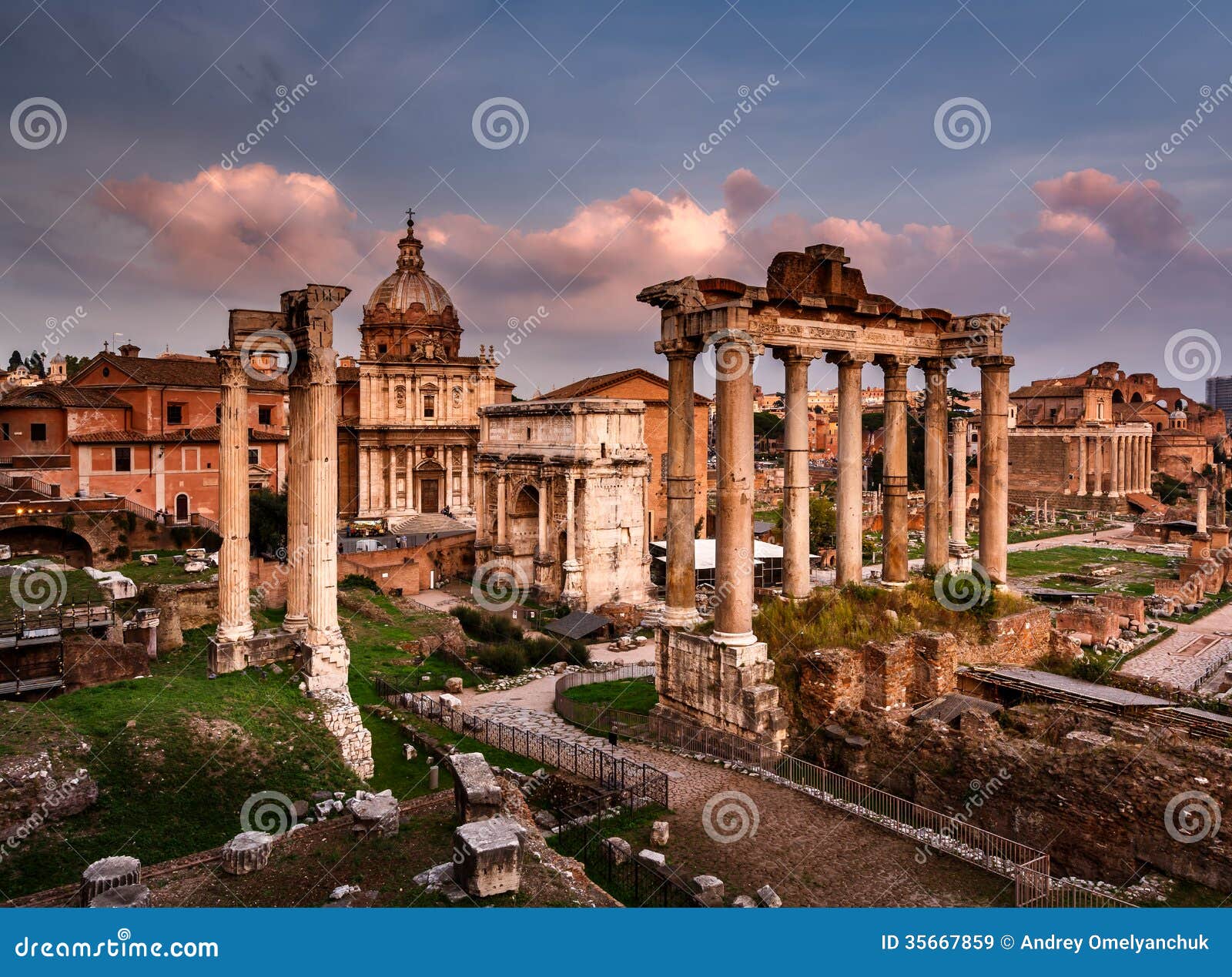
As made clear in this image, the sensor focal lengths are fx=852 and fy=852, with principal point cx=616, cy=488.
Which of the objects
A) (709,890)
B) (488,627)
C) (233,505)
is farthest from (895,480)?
(488,627)

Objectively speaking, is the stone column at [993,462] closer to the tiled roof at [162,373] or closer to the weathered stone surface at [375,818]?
the weathered stone surface at [375,818]

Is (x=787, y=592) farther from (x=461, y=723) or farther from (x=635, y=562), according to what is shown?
(x=635, y=562)

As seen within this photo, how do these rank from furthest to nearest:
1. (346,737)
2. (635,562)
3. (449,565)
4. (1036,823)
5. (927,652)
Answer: (449,565), (635,562), (927,652), (346,737), (1036,823)

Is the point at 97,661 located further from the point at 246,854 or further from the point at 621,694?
the point at 621,694

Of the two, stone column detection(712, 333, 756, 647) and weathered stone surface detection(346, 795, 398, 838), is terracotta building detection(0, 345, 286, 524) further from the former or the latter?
weathered stone surface detection(346, 795, 398, 838)

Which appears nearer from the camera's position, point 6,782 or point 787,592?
→ point 6,782

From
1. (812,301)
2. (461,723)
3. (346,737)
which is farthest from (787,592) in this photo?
(346,737)

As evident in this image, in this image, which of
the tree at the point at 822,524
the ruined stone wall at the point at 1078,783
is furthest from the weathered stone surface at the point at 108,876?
the tree at the point at 822,524

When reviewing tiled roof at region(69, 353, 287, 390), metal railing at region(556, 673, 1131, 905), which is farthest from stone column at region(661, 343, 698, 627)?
tiled roof at region(69, 353, 287, 390)

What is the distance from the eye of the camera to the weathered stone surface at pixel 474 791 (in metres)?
9.66

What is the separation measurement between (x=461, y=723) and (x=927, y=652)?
355 inches

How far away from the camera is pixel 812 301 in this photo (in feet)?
52.6

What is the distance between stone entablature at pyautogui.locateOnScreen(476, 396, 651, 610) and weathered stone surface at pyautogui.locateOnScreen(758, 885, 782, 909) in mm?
24226

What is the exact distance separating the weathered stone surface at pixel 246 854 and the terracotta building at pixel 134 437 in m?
28.3
